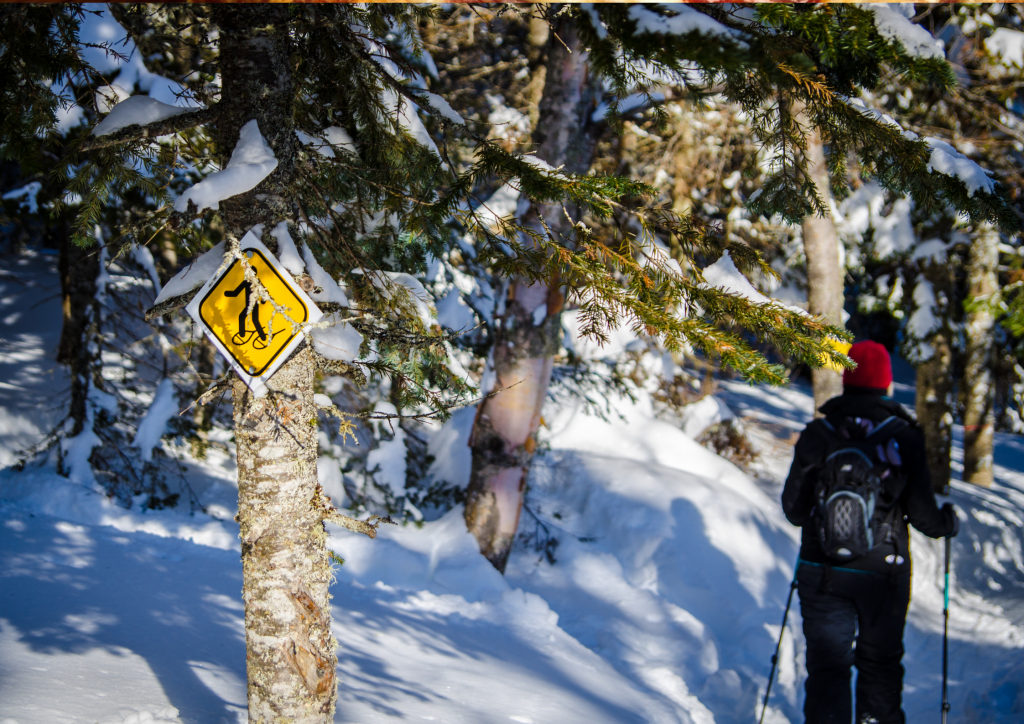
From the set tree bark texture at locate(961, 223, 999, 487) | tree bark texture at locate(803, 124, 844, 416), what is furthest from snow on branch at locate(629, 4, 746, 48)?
tree bark texture at locate(961, 223, 999, 487)

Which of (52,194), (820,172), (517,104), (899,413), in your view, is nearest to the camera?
(899,413)

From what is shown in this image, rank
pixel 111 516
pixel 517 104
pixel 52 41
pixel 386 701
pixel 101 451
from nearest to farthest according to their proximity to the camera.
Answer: pixel 52 41
pixel 386 701
pixel 111 516
pixel 101 451
pixel 517 104

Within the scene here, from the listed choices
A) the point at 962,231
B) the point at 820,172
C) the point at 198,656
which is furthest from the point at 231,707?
the point at 962,231

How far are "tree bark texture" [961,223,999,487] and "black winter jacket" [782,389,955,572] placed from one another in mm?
6381

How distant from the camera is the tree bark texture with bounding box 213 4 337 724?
7.09 ft

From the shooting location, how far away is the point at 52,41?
2.62 meters

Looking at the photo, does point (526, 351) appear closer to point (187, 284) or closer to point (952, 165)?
point (187, 284)

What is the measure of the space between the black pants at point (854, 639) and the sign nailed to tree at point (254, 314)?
10.0ft

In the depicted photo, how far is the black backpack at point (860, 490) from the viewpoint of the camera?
3342mm

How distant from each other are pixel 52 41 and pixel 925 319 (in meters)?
10.5

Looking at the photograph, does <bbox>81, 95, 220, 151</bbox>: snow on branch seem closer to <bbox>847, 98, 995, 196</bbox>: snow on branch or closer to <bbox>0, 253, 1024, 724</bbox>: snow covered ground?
<bbox>0, 253, 1024, 724</bbox>: snow covered ground

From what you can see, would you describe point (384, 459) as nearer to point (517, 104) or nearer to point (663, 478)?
point (663, 478)

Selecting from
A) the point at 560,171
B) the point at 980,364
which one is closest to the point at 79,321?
the point at 560,171

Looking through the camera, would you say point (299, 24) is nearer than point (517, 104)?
Yes
